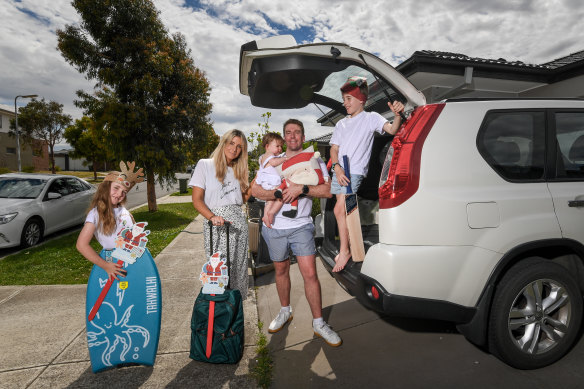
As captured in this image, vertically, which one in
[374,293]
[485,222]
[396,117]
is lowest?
[374,293]

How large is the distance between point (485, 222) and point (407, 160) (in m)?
0.61

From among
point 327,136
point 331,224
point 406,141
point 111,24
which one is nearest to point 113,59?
point 111,24

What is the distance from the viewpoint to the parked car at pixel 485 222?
2.05 metres

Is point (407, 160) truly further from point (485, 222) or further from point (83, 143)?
point (83, 143)

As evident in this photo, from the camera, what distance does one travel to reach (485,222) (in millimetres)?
2076

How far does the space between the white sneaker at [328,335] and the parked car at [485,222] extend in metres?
0.63

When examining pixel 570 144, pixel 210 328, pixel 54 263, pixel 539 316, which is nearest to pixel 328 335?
pixel 210 328

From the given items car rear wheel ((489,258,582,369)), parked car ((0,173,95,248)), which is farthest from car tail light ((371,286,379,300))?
parked car ((0,173,95,248))

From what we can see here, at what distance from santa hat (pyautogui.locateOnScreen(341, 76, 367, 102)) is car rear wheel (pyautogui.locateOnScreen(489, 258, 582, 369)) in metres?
1.71

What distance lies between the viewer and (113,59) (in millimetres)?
9734

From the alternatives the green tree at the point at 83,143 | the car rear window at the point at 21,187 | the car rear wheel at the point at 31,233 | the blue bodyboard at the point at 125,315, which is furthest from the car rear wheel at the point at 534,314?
the green tree at the point at 83,143

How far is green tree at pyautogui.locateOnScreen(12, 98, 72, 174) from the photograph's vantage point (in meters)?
32.0

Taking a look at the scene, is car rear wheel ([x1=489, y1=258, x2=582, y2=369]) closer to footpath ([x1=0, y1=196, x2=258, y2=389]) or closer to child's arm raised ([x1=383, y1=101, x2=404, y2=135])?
child's arm raised ([x1=383, y1=101, x2=404, y2=135])

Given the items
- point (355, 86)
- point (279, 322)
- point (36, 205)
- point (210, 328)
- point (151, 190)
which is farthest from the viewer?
point (151, 190)
